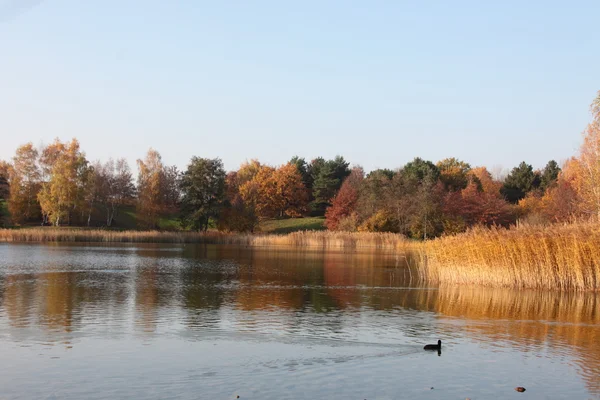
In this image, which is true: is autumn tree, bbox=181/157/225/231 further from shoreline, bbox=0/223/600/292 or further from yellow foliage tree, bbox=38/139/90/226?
shoreline, bbox=0/223/600/292

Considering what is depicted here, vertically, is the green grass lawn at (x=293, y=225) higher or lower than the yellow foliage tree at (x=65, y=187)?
lower

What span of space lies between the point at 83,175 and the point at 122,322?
233 ft

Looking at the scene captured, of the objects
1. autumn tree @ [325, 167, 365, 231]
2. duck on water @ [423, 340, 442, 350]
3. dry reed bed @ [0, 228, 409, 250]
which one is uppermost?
autumn tree @ [325, 167, 365, 231]

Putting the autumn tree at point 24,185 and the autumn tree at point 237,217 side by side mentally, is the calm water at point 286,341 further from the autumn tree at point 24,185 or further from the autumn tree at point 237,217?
the autumn tree at point 24,185

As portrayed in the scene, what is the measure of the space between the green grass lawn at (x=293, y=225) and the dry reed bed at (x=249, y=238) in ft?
85.8

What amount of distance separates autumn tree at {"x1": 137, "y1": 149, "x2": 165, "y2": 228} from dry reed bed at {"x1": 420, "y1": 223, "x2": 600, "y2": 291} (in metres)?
62.4

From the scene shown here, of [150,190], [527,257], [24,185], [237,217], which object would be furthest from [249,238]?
[527,257]

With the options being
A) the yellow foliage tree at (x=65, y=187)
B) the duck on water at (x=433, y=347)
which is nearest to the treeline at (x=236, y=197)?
the yellow foliage tree at (x=65, y=187)

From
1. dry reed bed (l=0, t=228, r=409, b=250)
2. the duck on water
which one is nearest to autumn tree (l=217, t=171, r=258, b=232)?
dry reed bed (l=0, t=228, r=409, b=250)

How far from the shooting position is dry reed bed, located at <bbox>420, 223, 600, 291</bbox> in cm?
2341

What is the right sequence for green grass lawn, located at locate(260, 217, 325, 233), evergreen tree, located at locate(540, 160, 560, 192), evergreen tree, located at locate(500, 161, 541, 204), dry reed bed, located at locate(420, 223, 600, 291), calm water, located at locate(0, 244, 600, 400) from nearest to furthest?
calm water, located at locate(0, 244, 600, 400) → dry reed bed, located at locate(420, 223, 600, 291) → green grass lawn, located at locate(260, 217, 325, 233) → evergreen tree, located at locate(540, 160, 560, 192) → evergreen tree, located at locate(500, 161, 541, 204)

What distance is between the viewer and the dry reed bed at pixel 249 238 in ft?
200

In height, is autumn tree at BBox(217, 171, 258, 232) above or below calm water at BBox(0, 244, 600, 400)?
above

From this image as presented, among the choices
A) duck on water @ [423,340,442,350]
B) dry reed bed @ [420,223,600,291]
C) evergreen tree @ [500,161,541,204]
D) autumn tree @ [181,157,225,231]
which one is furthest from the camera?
evergreen tree @ [500,161,541,204]
